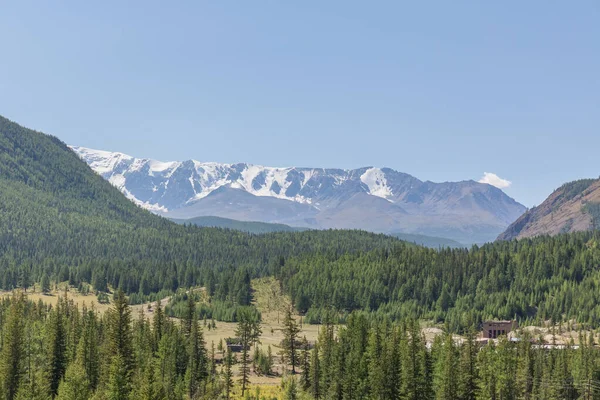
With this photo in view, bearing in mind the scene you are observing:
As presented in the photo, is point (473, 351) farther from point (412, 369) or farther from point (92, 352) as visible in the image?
point (92, 352)

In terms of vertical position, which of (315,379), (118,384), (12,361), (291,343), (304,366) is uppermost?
(12,361)

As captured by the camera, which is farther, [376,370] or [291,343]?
[291,343]

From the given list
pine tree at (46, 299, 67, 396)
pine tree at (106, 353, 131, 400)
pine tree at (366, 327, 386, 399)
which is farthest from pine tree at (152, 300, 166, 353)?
pine tree at (366, 327, 386, 399)

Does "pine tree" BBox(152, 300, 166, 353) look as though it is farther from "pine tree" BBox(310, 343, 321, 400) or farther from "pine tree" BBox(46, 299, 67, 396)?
"pine tree" BBox(310, 343, 321, 400)

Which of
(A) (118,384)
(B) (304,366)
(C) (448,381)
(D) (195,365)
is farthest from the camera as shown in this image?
(B) (304,366)

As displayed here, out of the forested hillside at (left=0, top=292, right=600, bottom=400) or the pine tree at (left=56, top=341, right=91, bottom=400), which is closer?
the pine tree at (left=56, top=341, right=91, bottom=400)

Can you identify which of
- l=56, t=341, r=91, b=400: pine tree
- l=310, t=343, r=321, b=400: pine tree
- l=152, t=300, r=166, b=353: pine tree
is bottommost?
l=310, t=343, r=321, b=400: pine tree

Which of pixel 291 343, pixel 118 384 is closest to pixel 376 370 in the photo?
pixel 118 384

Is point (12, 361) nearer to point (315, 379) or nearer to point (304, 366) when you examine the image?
point (315, 379)

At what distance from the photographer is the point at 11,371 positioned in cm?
10181

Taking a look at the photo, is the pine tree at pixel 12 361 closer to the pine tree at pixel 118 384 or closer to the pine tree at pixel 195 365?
the pine tree at pixel 118 384

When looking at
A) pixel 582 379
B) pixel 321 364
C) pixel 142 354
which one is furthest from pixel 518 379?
pixel 142 354

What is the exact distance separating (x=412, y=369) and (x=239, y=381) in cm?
4163

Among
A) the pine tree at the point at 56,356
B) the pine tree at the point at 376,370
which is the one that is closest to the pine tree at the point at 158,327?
the pine tree at the point at 56,356
